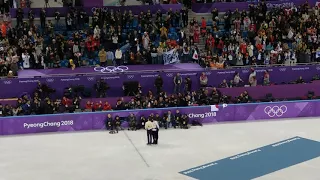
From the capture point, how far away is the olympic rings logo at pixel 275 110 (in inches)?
1153

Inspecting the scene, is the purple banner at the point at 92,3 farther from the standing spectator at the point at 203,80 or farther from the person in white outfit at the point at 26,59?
the standing spectator at the point at 203,80

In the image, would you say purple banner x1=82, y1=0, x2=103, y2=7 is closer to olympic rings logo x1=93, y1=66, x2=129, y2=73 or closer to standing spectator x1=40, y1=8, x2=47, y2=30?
standing spectator x1=40, y1=8, x2=47, y2=30

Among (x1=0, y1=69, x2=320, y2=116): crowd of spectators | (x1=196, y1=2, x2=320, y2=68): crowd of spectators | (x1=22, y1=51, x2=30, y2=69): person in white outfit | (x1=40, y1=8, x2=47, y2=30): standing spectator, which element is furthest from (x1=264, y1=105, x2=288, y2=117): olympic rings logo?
(x1=40, y1=8, x2=47, y2=30): standing spectator

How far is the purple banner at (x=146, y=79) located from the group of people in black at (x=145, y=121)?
453cm

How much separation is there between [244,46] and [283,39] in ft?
12.0

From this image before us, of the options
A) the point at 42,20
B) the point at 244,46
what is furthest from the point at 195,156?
the point at 42,20

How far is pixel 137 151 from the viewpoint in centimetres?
2386

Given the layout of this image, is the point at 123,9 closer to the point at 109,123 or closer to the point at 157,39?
the point at 157,39

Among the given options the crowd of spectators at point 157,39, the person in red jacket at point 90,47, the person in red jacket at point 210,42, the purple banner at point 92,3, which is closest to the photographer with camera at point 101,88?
the crowd of spectators at point 157,39

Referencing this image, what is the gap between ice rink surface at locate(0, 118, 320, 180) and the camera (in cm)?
2098

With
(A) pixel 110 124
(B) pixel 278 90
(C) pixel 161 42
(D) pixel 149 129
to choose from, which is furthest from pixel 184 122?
(C) pixel 161 42

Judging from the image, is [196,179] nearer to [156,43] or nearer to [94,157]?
[94,157]

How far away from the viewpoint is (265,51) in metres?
35.2

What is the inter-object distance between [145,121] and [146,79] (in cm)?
513
